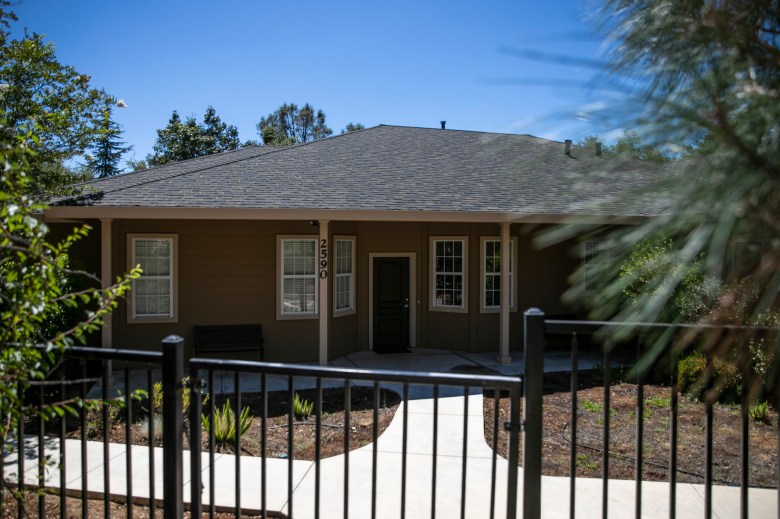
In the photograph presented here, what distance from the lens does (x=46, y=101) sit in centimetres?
791

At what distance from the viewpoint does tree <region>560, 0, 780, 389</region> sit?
52.6 inches

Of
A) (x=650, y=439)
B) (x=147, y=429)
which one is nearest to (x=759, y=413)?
(x=650, y=439)

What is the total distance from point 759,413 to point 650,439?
155 cm

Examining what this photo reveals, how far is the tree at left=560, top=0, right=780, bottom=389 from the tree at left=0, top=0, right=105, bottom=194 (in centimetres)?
748

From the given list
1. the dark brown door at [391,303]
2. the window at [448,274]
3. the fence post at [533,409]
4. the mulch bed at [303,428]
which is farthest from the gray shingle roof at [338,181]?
the fence post at [533,409]

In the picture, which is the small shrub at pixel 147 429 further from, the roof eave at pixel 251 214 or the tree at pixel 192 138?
the tree at pixel 192 138

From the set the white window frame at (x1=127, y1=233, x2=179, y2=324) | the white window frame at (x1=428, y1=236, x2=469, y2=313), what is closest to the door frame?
the white window frame at (x1=428, y1=236, x2=469, y2=313)

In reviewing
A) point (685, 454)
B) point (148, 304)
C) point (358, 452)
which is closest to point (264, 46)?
point (148, 304)

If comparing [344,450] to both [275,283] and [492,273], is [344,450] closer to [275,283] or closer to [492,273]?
[275,283]

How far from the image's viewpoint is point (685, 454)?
5.81 meters

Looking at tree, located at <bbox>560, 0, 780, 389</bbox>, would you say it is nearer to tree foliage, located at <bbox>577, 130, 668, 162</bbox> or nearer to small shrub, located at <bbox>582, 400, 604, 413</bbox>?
tree foliage, located at <bbox>577, 130, 668, 162</bbox>

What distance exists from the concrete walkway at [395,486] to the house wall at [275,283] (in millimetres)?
4500

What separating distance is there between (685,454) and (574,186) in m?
5.53

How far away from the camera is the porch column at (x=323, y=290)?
992 centimetres
